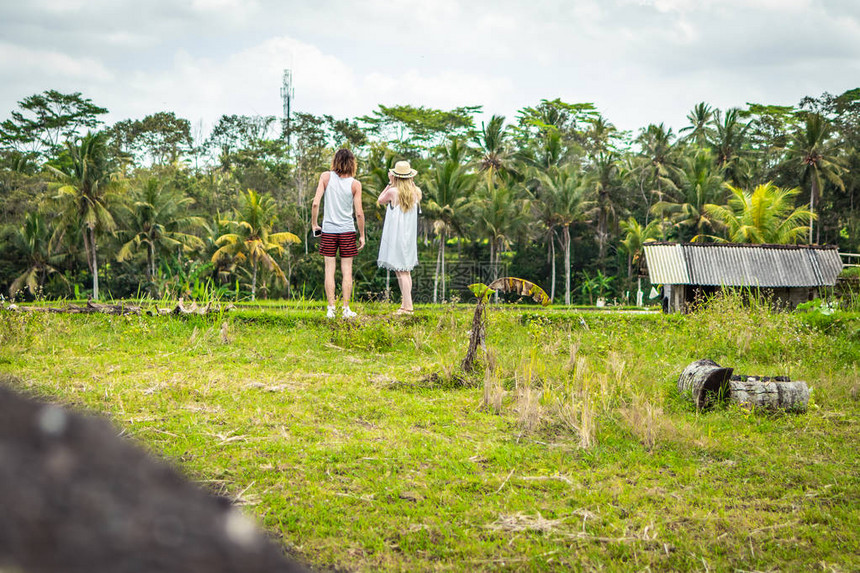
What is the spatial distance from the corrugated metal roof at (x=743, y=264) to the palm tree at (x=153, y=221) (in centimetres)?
3207

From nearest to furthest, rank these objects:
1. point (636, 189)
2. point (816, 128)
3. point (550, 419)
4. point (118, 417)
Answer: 1. point (118, 417)
2. point (550, 419)
3. point (816, 128)
4. point (636, 189)

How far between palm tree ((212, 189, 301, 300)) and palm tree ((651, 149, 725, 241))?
91.6 feet

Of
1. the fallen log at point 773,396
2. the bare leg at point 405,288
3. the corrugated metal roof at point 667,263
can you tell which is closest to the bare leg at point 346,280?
the bare leg at point 405,288

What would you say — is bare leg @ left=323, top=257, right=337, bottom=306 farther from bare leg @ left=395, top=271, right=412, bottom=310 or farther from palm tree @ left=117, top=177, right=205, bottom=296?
palm tree @ left=117, top=177, right=205, bottom=296

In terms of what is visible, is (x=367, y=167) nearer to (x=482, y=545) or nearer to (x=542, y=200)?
(x=542, y=200)

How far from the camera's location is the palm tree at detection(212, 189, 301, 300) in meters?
39.3

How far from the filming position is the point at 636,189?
181 ft

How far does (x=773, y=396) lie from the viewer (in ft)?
19.0

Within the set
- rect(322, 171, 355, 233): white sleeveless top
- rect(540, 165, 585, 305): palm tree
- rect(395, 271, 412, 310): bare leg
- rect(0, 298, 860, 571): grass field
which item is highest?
rect(540, 165, 585, 305): palm tree

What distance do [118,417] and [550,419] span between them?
10.5 feet

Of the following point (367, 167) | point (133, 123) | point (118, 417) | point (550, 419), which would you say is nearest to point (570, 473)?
point (550, 419)

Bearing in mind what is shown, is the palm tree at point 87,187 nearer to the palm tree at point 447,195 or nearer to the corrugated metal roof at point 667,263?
the palm tree at point 447,195

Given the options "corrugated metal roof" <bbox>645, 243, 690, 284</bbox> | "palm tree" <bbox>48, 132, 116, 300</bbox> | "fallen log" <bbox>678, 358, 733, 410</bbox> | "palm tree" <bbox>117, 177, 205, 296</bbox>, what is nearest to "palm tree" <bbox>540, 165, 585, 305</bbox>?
"palm tree" <bbox>117, 177, 205, 296</bbox>

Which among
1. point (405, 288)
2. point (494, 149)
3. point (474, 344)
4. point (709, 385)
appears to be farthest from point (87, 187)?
point (709, 385)
